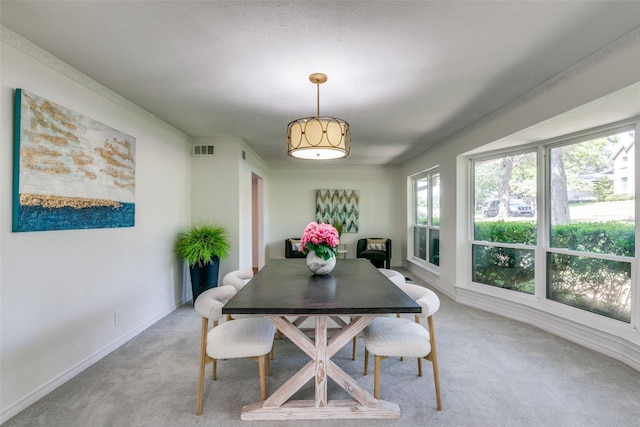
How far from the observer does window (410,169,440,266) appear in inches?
216

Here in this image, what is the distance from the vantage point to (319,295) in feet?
6.44

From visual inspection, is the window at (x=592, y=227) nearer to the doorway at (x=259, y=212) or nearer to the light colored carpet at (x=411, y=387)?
the light colored carpet at (x=411, y=387)

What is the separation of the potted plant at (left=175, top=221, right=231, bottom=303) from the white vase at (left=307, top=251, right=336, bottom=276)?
186 cm

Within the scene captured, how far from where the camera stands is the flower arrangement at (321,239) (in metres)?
2.40

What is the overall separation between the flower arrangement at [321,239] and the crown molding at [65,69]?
2125mm

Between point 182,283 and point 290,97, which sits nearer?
point 290,97

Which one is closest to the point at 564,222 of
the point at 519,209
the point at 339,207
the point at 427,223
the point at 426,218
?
the point at 519,209

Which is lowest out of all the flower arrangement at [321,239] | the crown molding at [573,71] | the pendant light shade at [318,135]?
the flower arrangement at [321,239]

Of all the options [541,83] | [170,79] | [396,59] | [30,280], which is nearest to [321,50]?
[396,59]

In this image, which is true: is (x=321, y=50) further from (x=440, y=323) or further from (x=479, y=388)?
(x=440, y=323)

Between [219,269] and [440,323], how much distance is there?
2.95 meters

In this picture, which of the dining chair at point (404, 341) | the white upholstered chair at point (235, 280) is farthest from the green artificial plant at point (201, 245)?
the dining chair at point (404, 341)

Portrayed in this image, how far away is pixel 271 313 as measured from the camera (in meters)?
1.71

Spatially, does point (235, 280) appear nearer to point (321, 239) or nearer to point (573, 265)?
point (321, 239)
